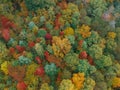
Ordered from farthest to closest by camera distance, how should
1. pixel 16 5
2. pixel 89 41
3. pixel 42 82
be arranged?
Result: 1. pixel 16 5
2. pixel 89 41
3. pixel 42 82

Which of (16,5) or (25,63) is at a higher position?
(16,5)

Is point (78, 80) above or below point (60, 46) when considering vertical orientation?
below

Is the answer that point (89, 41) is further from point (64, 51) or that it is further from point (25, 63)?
point (25, 63)

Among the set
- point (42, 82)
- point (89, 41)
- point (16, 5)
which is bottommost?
A: point (42, 82)

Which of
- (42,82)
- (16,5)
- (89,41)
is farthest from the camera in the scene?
(16,5)

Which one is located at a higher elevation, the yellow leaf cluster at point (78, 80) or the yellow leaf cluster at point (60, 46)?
the yellow leaf cluster at point (60, 46)

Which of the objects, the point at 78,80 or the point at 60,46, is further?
the point at 60,46

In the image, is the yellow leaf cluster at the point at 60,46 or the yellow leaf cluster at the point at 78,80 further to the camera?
the yellow leaf cluster at the point at 60,46

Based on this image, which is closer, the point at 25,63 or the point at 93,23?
the point at 25,63

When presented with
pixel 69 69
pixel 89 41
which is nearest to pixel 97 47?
pixel 89 41

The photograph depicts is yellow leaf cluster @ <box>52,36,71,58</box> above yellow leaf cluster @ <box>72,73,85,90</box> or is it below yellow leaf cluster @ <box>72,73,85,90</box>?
above

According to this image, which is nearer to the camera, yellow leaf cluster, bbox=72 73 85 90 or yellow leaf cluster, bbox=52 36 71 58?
yellow leaf cluster, bbox=72 73 85 90
